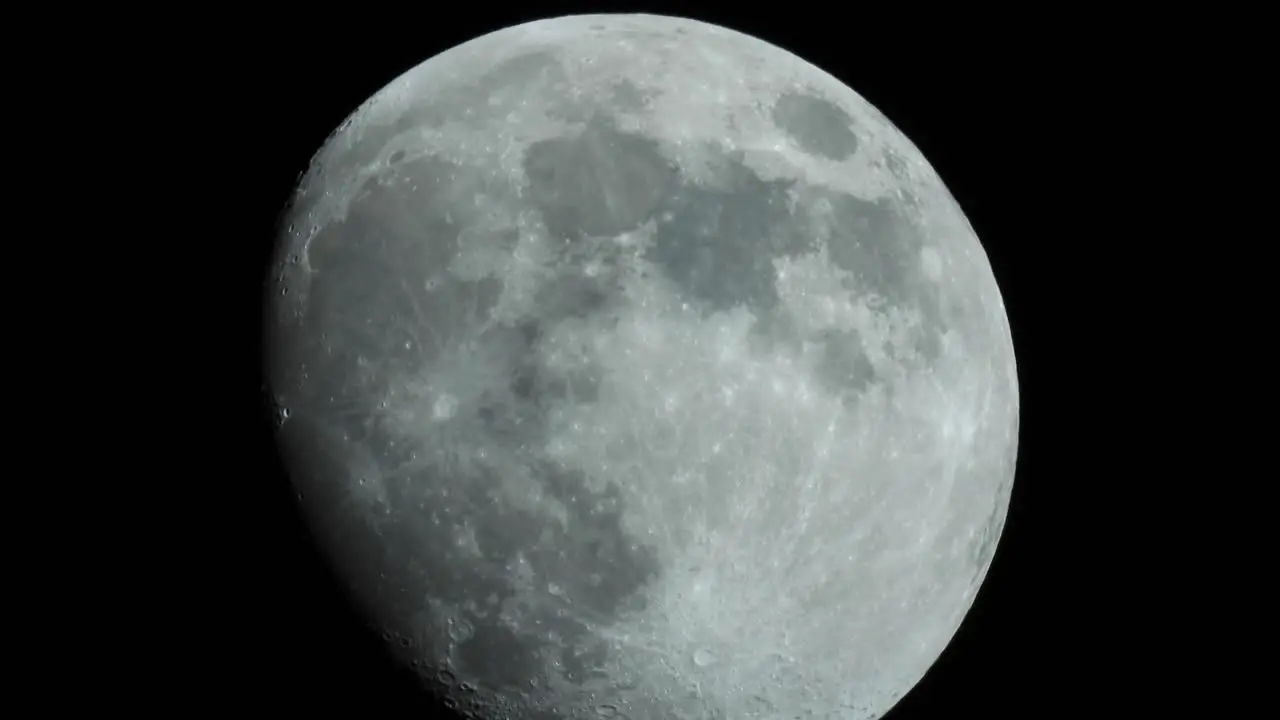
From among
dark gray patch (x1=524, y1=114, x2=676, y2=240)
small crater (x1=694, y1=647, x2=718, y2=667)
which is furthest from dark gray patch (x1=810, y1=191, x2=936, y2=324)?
small crater (x1=694, y1=647, x2=718, y2=667)

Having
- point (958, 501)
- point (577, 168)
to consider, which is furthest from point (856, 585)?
point (577, 168)

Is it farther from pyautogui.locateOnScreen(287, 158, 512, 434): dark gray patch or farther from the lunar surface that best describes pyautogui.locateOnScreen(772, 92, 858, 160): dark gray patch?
pyautogui.locateOnScreen(287, 158, 512, 434): dark gray patch

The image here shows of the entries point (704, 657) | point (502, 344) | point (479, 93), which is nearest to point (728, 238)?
point (502, 344)

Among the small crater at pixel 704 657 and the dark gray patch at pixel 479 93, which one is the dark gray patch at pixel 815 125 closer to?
the dark gray patch at pixel 479 93

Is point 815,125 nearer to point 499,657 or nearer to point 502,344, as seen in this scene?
point 502,344

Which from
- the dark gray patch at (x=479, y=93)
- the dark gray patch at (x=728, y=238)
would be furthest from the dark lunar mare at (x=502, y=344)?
the dark gray patch at (x=479, y=93)

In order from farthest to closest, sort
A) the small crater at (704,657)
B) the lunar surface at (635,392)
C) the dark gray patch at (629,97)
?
the dark gray patch at (629,97) < the small crater at (704,657) < the lunar surface at (635,392)

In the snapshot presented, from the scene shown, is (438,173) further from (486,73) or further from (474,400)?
(474,400)
